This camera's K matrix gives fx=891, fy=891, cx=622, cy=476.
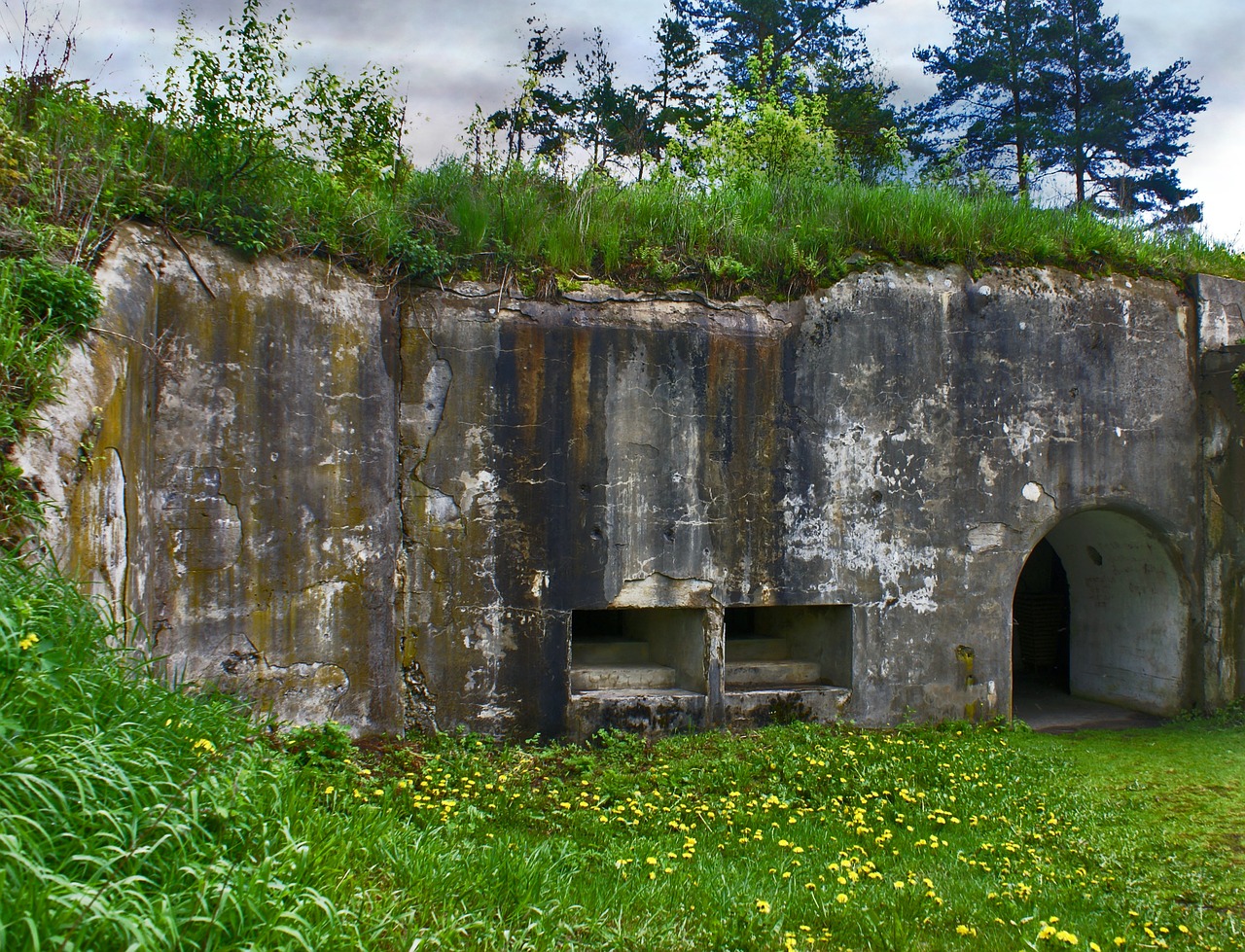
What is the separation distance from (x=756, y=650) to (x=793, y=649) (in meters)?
0.30

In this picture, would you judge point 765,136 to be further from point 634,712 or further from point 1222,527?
point 634,712

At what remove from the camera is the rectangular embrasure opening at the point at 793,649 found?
6824 millimetres

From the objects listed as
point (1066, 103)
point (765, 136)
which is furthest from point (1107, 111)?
point (765, 136)

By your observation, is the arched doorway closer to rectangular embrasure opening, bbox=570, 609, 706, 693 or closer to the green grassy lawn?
the green grassy lawn

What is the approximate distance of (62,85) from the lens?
592cm

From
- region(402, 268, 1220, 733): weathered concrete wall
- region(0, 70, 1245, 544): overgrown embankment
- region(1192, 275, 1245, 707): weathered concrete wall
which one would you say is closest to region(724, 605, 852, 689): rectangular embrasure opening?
region(402, 268, 1220, 733): weathered concrete wall

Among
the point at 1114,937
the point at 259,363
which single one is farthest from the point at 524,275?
the point at 1114,937

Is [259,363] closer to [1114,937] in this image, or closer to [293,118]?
[293,118]

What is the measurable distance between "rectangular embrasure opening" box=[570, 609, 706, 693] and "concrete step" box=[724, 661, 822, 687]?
40 centimetres

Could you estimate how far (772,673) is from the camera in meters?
6.96

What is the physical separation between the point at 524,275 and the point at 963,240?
359cm

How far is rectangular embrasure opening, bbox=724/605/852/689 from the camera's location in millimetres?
6824

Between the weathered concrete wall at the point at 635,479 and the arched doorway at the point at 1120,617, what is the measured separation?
4 centimetres

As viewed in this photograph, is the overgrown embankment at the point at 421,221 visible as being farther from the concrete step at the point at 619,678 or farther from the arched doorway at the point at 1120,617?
the concrete step at the point at 619,678
